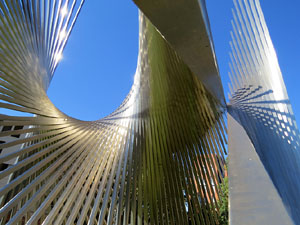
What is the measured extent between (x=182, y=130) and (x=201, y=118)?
0.57 metres

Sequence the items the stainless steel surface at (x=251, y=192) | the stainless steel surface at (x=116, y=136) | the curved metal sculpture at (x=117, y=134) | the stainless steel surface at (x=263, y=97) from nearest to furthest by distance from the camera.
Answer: the stainless steel surface at (x=251, y=192)
the curved metal sculpture at (x=117, y=134)
the stainless steel surface at (x=116, y=136)
the stainless steel surface at (x=263, y=97)

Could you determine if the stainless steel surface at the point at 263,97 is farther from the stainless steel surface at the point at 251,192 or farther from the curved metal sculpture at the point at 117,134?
the stainless steel surface at the point at 251,192

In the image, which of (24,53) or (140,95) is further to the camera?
(140,95)

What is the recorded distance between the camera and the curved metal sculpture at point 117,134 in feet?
10.0

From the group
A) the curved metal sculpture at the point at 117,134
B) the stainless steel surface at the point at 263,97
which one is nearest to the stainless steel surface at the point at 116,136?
the curved metal sculpture at the point at 117,134

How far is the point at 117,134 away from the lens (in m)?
5.74

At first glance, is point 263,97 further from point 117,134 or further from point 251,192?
point 117,134

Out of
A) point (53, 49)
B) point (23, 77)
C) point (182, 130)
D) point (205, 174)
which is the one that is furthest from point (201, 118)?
point (23, 77)

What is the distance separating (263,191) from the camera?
214cm

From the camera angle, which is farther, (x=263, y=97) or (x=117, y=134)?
(x=117, y=134)

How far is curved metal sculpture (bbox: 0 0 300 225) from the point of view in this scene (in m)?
3.06

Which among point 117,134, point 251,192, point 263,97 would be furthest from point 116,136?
point 251,192

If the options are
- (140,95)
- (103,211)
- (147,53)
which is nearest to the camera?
(103,211)

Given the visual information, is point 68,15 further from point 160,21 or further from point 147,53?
point 160,21
